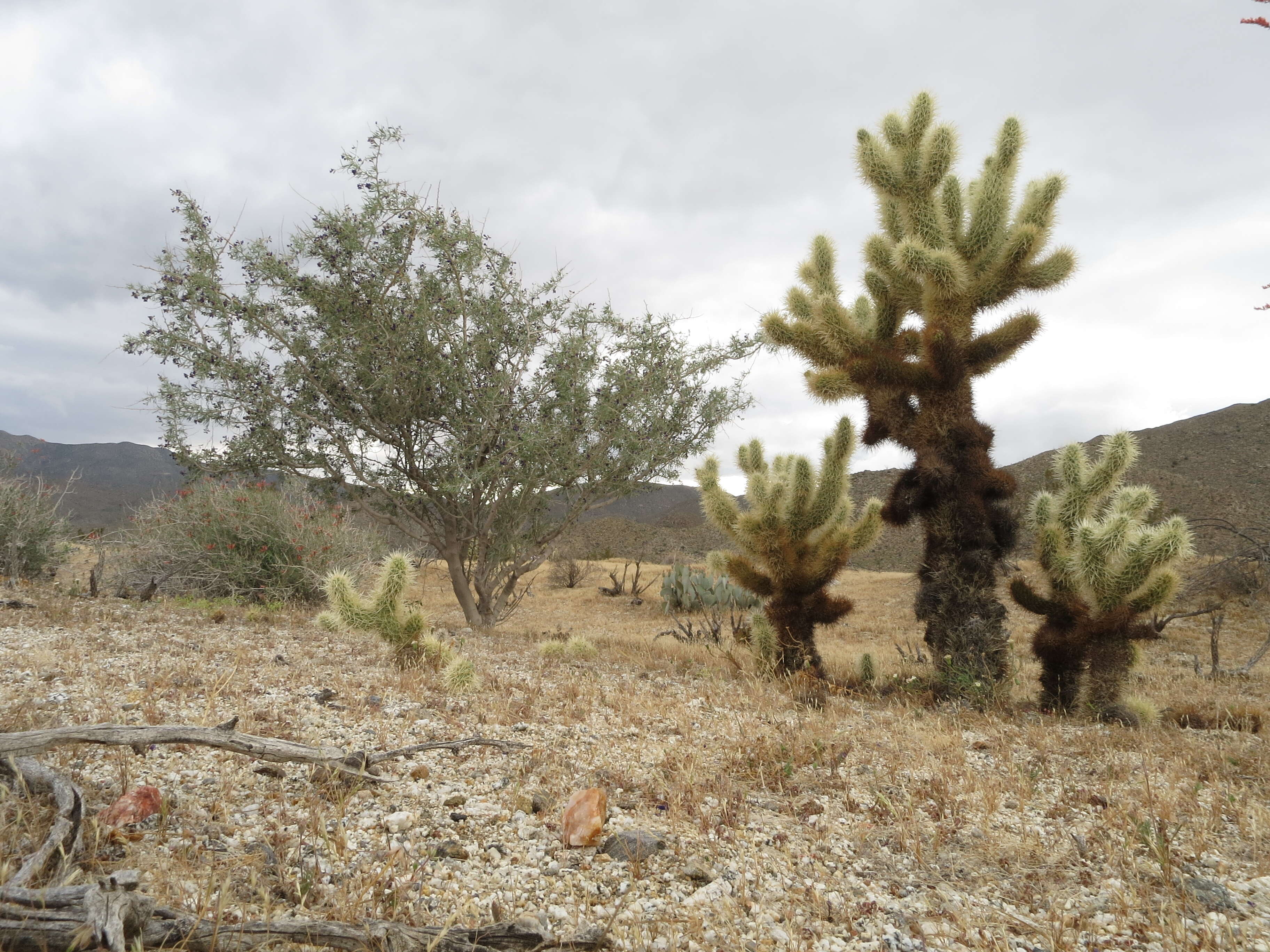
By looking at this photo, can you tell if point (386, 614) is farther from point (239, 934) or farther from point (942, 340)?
point (942, 340)

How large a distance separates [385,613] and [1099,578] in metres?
5.51

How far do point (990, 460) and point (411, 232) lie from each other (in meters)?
6.70

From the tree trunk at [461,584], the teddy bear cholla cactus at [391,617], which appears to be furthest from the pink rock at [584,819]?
the tree trunk at [461,584]

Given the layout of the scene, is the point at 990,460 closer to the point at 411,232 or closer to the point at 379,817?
the point at 379,817

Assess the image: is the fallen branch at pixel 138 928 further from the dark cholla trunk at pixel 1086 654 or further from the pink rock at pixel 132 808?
the dark cholla trunk at pixel 1086 654

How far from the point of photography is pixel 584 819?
2.46m

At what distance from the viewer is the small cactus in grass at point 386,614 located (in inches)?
219

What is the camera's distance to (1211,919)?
6.68ft

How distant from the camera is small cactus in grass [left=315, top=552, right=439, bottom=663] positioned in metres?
5.57

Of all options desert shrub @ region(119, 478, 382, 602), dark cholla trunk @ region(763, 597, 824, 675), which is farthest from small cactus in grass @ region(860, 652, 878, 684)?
desert shrub @ region(119, 478, 382, 602)

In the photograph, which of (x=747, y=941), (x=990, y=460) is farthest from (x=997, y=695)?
(x=747, y=941)

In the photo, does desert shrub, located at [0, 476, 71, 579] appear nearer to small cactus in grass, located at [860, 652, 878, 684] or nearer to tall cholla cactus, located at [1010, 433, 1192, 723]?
small cactus in grass, located at [860, 652, 878, 684]

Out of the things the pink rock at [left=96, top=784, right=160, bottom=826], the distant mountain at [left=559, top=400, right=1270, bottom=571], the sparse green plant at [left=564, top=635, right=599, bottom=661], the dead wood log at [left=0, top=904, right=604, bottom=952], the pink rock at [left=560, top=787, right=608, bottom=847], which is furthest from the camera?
the distant mountain at [left=559, top=400, right=1270, bottom=571]

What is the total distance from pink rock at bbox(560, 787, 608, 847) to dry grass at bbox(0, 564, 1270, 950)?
7cm
